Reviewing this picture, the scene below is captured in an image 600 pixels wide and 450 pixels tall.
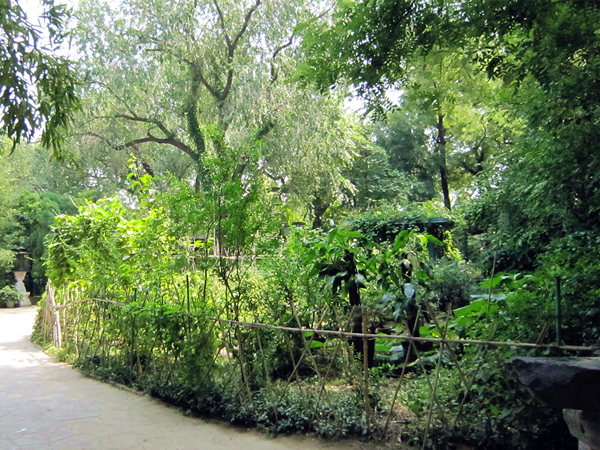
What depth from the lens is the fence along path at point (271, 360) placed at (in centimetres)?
415

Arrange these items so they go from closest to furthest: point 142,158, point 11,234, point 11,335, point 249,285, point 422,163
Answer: point 249,285, point 11,335, point 142,158, point 422,163, point 11,234

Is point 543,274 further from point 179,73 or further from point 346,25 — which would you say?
point 179,73

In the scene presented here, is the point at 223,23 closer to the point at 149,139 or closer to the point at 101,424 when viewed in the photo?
the point at 149,139

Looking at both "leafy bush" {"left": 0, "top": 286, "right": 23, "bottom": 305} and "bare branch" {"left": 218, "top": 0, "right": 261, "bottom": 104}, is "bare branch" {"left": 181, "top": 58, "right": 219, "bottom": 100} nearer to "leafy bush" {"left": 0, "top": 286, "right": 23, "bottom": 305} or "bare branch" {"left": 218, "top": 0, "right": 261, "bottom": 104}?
"bare branch" {"left": 218, "top": 0, "right": 261, "bottom": 104}

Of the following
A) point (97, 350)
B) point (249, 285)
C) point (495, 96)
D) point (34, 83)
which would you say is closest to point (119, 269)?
point (97, 350)

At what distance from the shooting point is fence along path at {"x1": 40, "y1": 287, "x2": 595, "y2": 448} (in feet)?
13.6

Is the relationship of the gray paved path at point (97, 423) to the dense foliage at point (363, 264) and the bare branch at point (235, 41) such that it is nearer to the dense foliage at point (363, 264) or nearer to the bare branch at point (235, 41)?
the dense foliage at point (363, 264)

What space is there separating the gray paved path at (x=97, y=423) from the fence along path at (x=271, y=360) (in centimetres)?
24

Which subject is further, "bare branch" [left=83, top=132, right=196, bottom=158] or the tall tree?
"bare branch" [left=83, top=132, right=196, bottom=158]

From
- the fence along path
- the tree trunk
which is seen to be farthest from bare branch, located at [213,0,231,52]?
the fence along path

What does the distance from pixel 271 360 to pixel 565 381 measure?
348cm

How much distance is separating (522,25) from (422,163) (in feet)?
63.6

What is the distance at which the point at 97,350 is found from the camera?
26.5 ft

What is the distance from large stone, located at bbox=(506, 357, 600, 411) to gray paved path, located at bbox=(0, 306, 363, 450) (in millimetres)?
1757
